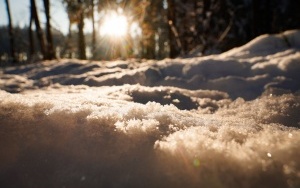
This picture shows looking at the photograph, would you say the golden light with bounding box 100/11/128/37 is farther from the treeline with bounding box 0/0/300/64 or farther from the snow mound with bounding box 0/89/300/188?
the snow mound with bounding box 0/89/300/188

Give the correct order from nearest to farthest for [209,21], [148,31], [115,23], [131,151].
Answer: [131,151]
[209,21]
[148,31]
[115,23]

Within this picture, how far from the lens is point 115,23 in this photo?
58.2 feet

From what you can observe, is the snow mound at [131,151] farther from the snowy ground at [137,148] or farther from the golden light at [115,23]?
the golden light at [115,23]

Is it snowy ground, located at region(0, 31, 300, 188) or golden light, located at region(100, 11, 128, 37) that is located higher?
golden light, located at region(100, 11, 128, 37)

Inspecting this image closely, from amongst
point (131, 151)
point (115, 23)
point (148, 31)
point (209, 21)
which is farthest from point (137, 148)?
point (115, 23)

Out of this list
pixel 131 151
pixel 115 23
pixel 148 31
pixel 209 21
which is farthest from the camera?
pixel 115 23

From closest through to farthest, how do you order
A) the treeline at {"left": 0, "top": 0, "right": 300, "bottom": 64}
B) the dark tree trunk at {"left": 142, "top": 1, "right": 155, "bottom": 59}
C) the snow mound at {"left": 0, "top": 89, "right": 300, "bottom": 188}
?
the snow mound at {"left": 0, "top": 89, "right": 300, "bottom": 188}, the treeline at {"left": 0, "top": 0, "right": 300, "bottom": 64}, the dark tree trunk at {"left": 142, "top": 1, "right": 155, "bottom": 59}

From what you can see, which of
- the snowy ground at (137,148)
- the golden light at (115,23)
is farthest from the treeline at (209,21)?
the snowy ground at (137,148)

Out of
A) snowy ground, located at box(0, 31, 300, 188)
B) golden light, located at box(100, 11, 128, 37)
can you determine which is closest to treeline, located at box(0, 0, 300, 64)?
golden light, located at box(100, 11, 128, 37)

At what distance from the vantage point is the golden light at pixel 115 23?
16.2m

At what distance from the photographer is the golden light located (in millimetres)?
16164

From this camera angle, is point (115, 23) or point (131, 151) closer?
point (131, 151)

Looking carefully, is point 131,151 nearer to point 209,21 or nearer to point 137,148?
point 137,148

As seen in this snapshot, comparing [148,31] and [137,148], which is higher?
[148,31]
